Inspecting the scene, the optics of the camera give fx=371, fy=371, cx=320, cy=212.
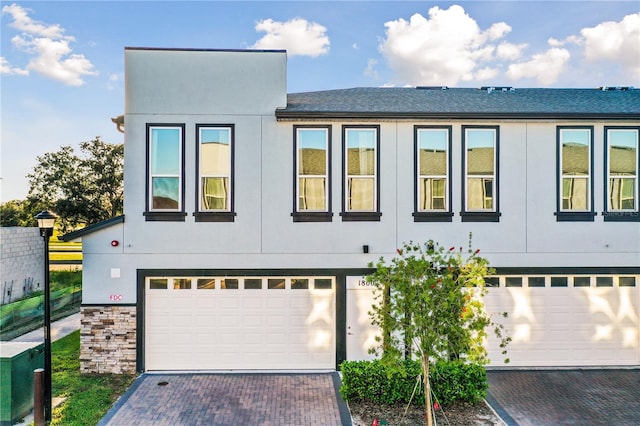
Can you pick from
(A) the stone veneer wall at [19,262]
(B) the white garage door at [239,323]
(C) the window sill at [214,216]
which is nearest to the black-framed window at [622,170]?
(B) the white garage door at [239,323]

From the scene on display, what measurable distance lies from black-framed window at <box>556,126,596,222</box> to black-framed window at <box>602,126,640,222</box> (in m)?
0.45

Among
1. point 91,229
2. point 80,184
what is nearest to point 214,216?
point 91,229

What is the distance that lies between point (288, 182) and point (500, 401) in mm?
6785

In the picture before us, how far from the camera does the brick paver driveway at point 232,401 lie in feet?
23.0

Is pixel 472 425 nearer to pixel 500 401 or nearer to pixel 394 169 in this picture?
pixel 500 401

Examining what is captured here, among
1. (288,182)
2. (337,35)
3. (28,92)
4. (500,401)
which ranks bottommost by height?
(500,401)

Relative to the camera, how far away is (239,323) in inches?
368

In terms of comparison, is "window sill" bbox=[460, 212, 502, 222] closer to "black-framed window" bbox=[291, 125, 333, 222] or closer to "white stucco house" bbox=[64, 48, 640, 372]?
"white stucco house" bbox=[64, 48, 640, 372]

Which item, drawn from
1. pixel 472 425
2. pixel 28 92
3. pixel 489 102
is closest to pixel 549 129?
pixel 489 102

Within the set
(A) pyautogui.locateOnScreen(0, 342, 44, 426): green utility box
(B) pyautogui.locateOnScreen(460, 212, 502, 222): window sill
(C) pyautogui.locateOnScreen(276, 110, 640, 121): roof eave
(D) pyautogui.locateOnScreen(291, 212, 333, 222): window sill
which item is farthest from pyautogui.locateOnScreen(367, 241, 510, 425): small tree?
(A) pyautogui.locateOnScreen(0, 342, 44, 426): green utility box

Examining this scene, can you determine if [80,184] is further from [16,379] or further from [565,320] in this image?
[565,320]

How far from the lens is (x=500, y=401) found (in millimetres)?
7762

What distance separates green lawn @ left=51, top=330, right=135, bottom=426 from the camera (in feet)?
23.1

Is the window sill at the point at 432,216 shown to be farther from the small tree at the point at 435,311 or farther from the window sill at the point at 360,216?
the small tree at the point at 435,311
